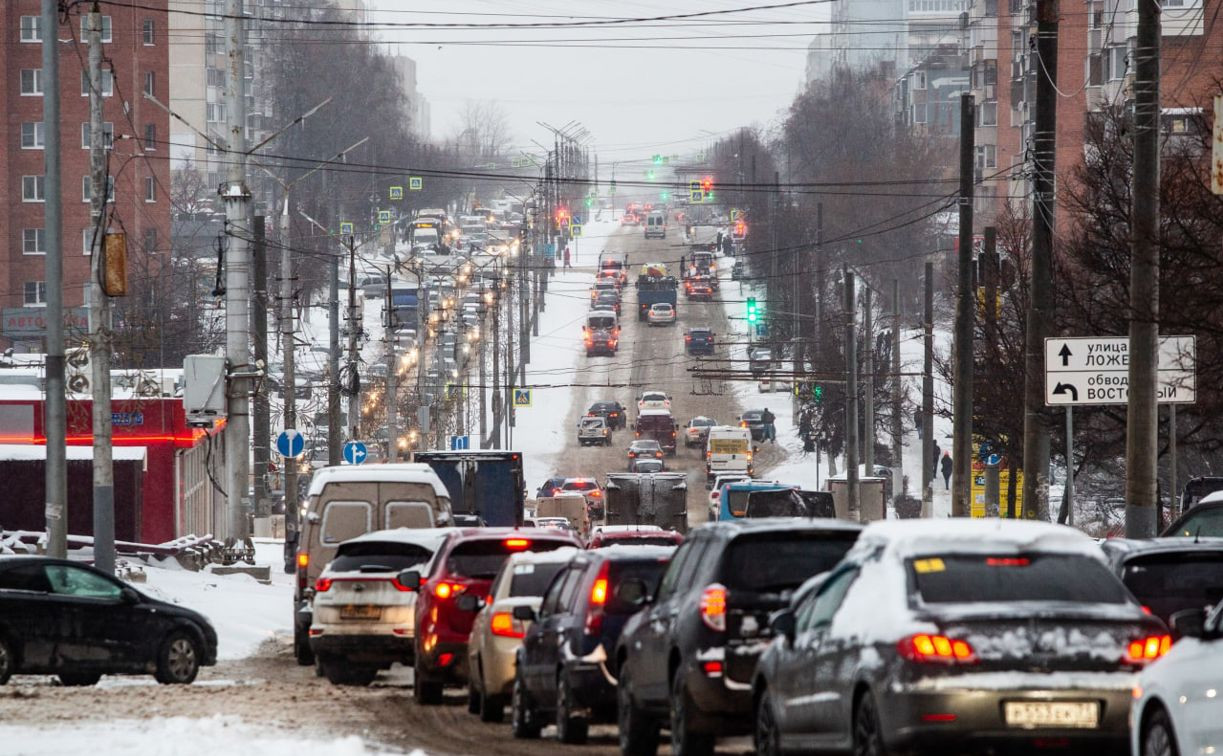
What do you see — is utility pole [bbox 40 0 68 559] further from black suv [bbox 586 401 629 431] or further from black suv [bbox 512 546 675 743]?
black suv [bbox 586 401 629 431]

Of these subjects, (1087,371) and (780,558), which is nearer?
(780,558)

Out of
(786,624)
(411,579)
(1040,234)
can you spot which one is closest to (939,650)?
(786,624)

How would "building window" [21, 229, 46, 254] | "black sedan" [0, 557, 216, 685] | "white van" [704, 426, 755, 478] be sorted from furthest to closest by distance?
"building window" [21, 229, 46, 254], "white van" [704, 426, 755, 478], "black sedan" [0, 557, 216, 685]

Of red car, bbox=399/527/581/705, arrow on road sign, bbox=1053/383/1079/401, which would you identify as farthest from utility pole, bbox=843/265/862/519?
red car, bbox=399/527/581/705

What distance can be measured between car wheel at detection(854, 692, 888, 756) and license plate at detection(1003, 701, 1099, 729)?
2.07ft

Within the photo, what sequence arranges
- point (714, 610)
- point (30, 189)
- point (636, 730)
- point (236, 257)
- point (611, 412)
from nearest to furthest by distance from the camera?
point (714, 610) < point (636, 730) < point (236, 257) < point (611, 412) < point (30, 189)

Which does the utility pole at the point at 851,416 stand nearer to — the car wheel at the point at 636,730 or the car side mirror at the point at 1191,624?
the car wheel at the point at 636,730

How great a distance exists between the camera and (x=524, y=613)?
687 inches

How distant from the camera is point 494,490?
141ft

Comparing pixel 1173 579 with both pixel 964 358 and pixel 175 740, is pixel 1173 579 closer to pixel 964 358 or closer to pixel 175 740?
pixel 175 740

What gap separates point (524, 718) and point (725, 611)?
410 cm

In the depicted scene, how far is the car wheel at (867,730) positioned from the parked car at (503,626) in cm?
681

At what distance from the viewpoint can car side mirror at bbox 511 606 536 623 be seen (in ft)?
56.9

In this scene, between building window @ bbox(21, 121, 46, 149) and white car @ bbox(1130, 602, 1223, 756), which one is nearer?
white car @ bbox(1130, 602, 1223, 756)
